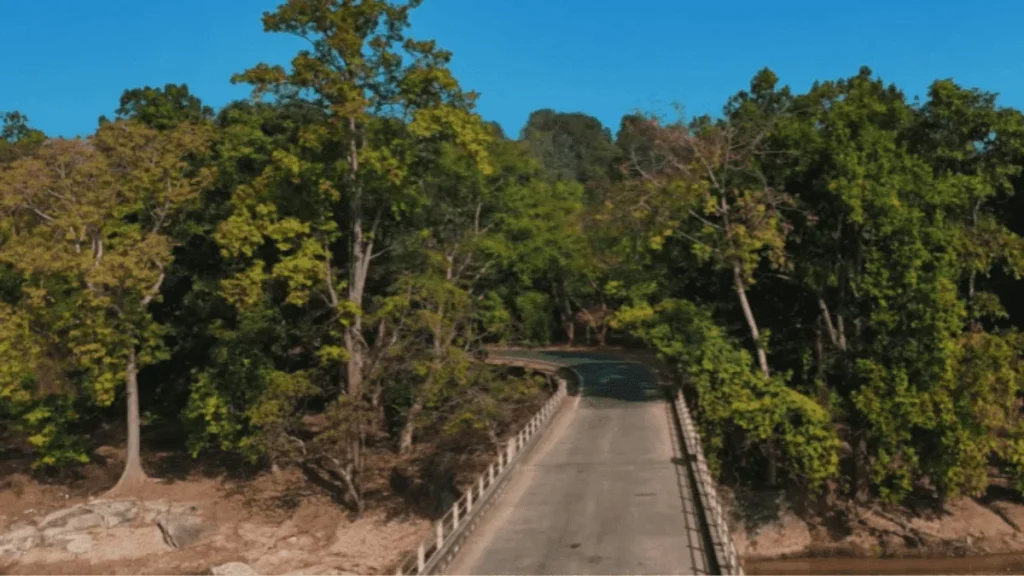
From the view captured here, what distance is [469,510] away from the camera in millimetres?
18422

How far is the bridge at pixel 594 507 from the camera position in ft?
51.5

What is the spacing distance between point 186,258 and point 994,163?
107 feet

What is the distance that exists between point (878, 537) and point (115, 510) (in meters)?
27.2

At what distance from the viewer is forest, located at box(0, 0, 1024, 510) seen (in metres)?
27.5

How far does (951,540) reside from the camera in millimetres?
29297

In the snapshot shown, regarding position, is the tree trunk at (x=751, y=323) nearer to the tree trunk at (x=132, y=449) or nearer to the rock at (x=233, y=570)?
the rock at (x=233, y=570)

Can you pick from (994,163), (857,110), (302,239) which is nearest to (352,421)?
(302,239)

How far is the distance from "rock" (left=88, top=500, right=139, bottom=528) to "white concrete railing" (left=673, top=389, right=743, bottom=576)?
1978 centimetres

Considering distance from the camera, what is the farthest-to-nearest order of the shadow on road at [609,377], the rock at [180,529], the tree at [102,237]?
the shadow on road at [609,377] < the rock at [180,529] < the tree at [102,237]

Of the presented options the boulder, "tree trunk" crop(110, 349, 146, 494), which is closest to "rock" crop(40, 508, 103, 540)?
the boulder

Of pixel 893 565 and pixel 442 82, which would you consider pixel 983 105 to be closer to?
pixel 893 565

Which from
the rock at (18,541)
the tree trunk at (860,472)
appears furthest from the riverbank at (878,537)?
the rock at (18,541)

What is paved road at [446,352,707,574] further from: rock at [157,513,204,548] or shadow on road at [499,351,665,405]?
rock at [157,513,204,548]

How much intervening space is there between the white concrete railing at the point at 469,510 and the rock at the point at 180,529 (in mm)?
8475
